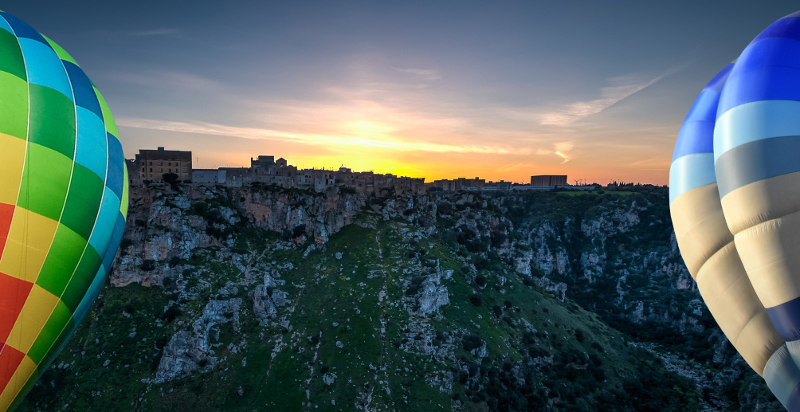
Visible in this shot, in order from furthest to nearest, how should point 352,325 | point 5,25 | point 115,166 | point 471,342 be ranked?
point 352,325 → point 471,342 → point 115,166 → point 5,25

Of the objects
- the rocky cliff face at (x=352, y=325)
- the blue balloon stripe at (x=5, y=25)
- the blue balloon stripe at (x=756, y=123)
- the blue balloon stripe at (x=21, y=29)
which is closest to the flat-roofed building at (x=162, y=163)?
the rocky cliff face at (x=352, y=325)

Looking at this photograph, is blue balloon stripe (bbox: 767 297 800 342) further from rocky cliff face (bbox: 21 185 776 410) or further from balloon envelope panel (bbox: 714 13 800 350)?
rocky cliff face (bbox: 21 185 776 410)

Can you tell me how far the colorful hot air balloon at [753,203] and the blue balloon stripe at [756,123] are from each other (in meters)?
0.03

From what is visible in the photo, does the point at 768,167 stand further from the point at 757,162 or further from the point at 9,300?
the point at 9,300

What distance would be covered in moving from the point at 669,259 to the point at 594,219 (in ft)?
68.5

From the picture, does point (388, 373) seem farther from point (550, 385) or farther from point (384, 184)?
point (384, 184)

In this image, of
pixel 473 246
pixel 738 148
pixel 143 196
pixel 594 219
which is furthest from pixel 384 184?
pixel 738 148

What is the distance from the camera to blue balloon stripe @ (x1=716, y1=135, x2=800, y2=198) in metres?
11.4

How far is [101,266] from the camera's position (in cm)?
1638

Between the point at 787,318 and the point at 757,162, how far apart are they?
4.79m

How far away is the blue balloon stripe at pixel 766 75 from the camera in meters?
12.1

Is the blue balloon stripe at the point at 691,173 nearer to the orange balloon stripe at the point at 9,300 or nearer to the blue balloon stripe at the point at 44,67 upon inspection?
the orange balloon stripe at the point at 9,300

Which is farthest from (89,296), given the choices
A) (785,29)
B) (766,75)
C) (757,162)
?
(785,29)

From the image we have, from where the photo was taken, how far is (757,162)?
1195 cm
